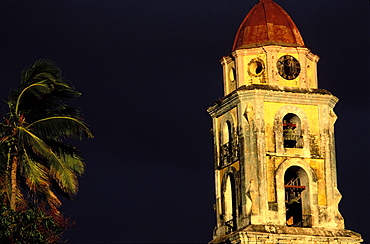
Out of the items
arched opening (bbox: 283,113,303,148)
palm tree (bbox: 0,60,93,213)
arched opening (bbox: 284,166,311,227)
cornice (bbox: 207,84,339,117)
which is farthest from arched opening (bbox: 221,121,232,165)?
palm tree (bbox: 0,60,93,213)

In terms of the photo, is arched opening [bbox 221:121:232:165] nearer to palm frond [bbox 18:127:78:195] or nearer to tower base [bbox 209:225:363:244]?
tower base [bbox 209:225:363:244]

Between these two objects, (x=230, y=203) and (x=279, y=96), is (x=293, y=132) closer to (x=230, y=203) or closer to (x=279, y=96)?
(x=279, y=96)

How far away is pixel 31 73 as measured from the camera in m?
38.2

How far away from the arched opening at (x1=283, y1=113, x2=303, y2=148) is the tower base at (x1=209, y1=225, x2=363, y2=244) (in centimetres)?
393

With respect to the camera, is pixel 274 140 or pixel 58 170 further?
pixel 274 140

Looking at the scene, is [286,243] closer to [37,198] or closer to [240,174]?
[240,174]

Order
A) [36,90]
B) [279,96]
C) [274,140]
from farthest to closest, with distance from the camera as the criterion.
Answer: [279,96] < [274,140] < [36,90]

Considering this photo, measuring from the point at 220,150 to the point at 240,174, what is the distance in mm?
2615

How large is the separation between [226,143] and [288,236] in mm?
5710

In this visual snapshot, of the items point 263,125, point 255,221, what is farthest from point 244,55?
point 255,221

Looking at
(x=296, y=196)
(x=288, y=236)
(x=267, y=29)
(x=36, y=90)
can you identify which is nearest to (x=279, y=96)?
(x=267, y=29)

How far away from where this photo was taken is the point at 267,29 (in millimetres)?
55562

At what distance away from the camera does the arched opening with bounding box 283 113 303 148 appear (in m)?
54.6

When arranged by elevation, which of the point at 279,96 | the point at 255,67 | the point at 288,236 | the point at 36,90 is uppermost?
the point at 255,67
